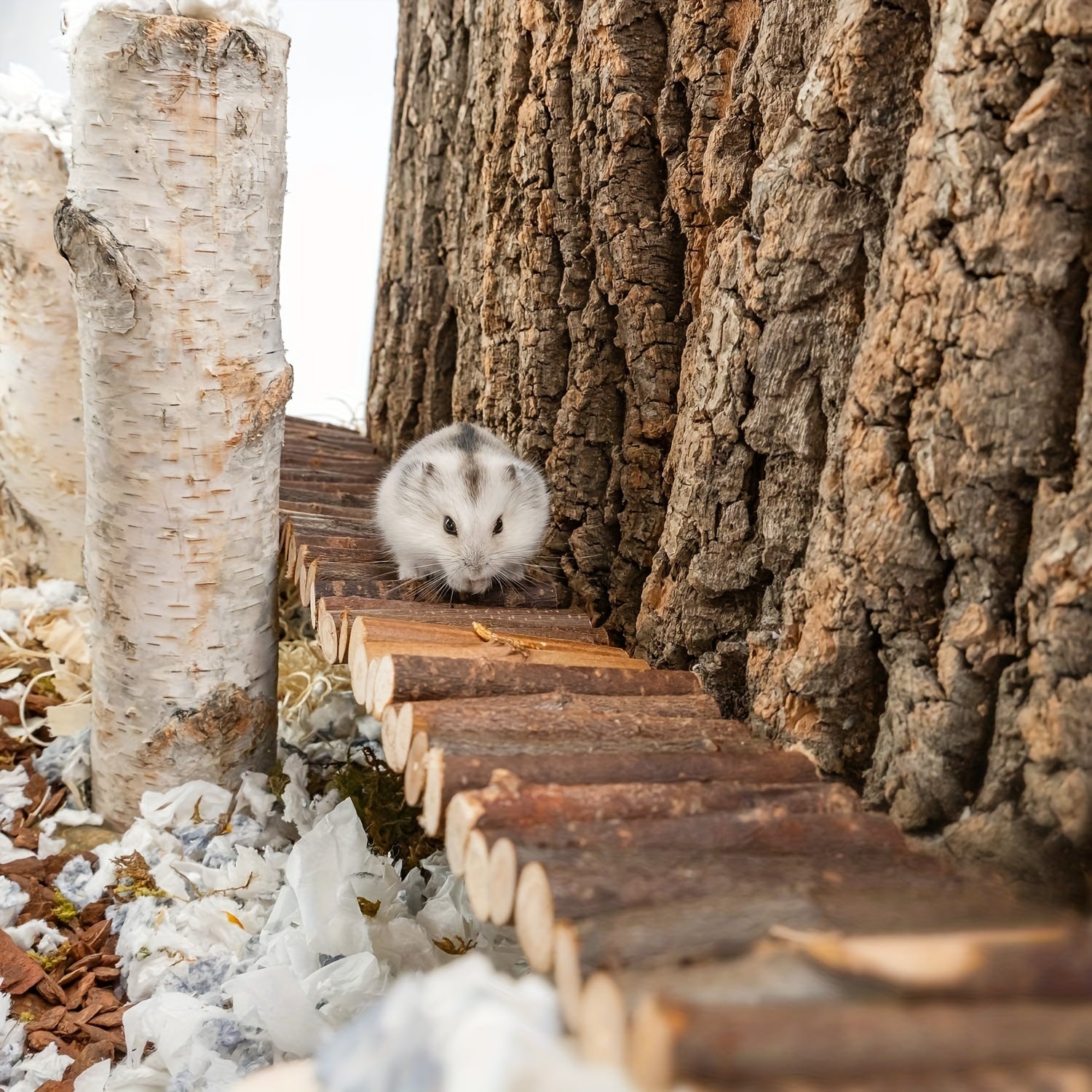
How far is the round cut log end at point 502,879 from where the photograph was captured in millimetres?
1528

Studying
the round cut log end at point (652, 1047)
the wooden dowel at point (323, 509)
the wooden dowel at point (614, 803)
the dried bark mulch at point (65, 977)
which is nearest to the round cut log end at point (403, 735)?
the wooden dowel at point (614, 803)

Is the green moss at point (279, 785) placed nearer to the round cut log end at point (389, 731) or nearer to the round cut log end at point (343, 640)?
the round cut log end at point (343, 640)

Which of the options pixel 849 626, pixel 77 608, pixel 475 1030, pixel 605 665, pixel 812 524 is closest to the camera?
pixel 475 1030

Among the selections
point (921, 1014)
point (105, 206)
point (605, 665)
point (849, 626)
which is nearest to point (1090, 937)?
point (921, 1014)

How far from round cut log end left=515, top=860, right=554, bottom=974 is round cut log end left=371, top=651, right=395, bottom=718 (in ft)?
2.34

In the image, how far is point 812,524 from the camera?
219 cm

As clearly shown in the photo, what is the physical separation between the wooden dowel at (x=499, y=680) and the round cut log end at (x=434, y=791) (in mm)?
334

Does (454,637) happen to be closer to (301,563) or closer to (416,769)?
(416,769)

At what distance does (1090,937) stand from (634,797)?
75cm

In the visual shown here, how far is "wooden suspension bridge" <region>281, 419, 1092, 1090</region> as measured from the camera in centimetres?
107

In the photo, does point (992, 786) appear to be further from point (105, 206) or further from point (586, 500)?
point (105, 206)

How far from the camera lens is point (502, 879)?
155cm

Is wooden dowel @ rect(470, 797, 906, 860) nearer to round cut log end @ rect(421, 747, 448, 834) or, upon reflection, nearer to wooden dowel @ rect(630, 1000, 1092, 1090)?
round cut log end @ rect(421, 747, 448, 834)

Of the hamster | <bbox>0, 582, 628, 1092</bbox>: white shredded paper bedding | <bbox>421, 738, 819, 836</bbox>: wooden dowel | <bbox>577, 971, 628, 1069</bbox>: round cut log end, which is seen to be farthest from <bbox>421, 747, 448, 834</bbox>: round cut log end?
the hamster
